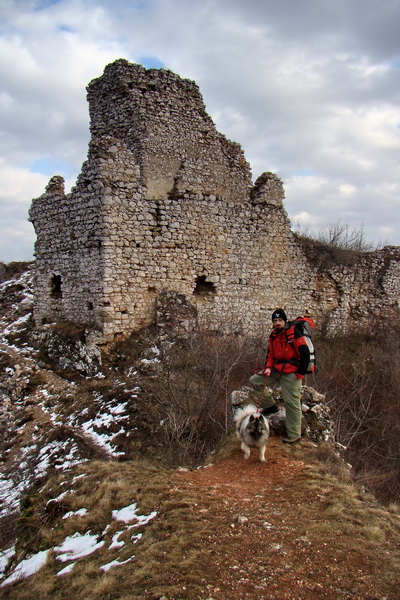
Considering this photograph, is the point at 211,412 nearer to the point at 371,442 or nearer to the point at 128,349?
the point at 128,349

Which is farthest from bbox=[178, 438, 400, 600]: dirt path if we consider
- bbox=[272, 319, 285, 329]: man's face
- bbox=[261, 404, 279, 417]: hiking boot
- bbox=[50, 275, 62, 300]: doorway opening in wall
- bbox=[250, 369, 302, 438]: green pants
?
bbox=[50, 275, 62, 300]: doorway opening in wall

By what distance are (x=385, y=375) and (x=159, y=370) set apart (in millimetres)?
6840

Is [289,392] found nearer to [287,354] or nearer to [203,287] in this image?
[287,354]

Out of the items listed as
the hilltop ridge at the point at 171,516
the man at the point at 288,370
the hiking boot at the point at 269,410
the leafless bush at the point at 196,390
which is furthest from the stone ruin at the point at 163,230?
the man at the point at 288,370

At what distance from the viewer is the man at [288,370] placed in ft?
18.7

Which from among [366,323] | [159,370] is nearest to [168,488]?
[159,370]

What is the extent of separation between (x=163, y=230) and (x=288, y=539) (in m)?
9.10

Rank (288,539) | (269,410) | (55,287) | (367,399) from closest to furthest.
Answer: (288,539), (269,410), (367,399), (55,287)

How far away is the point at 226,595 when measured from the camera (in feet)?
9.93

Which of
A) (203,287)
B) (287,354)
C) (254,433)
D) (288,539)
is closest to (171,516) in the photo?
(288,539)

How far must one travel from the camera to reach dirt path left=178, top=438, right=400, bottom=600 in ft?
10.0

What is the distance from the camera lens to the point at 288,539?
3635 mm

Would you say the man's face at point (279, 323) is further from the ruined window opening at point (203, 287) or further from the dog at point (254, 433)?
the ruined window opening at point (203, 287)

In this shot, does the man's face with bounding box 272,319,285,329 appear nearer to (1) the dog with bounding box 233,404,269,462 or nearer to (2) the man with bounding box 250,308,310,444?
(2) the man with bounding box 250,308,310,444
